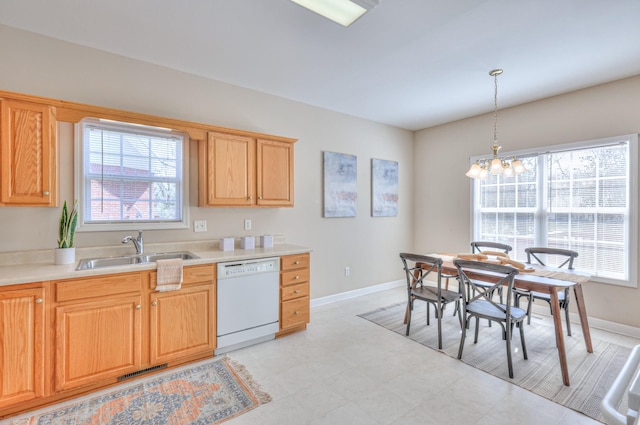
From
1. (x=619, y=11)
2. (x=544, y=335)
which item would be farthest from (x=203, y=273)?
(x=619, y=11)

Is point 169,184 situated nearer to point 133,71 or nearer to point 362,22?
point 133,71

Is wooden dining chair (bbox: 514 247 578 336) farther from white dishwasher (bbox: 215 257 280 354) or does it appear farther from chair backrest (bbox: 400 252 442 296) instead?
white dishwasher (bbox: 215 257 280 354)

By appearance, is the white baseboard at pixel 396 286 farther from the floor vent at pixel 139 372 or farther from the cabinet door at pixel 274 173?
the floor vent at pixel 139 372

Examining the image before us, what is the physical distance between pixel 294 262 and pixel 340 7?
2311mm

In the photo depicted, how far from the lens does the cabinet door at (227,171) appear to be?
2.96 m

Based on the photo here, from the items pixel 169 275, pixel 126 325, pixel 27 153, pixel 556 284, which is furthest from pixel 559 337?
pixel 27 153

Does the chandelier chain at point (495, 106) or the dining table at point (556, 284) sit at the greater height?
the chandelier chain at point (495, 106)

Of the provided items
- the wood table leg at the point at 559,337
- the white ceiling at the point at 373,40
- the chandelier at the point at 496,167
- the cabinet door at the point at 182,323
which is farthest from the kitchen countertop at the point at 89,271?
the wood table leg at the point at 559,337

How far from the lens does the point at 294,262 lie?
3.20 metres

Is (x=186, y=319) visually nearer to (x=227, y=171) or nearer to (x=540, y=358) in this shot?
(x=227, y=171)

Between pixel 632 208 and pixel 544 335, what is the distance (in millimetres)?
1651

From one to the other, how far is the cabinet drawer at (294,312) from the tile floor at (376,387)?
146mm

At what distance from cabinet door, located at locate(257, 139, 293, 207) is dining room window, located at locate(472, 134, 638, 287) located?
307 cm

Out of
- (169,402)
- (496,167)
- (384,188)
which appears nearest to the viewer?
(169,402)
